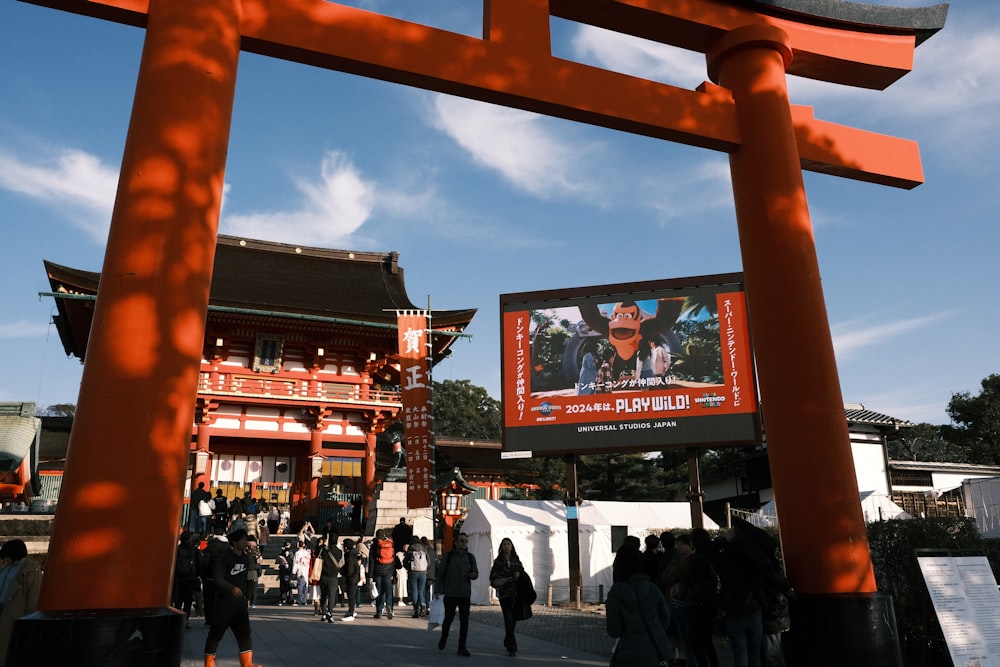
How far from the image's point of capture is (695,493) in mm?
15312

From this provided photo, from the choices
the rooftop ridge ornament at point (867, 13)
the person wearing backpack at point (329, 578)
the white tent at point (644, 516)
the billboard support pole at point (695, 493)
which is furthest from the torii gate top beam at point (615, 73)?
the white tent at point (644, 516)

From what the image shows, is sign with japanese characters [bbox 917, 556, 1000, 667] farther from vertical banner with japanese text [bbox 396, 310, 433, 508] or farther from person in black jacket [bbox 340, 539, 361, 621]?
vertical banner with japanese text [bbox 396, 310, 433, 508]

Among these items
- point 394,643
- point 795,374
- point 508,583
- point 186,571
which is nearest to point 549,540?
point 394,643

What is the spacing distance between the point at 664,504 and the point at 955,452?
2551 centimetres

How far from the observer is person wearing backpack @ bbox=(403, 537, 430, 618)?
13.2m

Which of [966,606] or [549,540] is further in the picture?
[549,540]

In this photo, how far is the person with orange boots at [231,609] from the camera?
6.56 meters

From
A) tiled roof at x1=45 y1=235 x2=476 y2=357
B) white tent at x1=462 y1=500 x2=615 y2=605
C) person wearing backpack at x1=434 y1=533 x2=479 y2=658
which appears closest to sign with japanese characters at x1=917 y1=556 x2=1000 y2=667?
person wearing backpack at x1=434 y1=533 x2=479 y2=658

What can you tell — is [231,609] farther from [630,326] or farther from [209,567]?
[630,326]

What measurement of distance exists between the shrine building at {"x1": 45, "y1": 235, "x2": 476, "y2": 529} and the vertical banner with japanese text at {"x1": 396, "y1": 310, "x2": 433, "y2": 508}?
31.6 feet

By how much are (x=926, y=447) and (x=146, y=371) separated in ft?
149

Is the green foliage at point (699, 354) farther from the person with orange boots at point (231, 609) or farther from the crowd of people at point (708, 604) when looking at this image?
the person with orange boots at point (231, 609)

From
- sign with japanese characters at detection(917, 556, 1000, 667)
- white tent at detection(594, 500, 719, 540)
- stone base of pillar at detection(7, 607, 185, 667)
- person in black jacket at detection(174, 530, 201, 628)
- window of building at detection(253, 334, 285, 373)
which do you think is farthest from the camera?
window of building at detection(253, 334, 285, 373)

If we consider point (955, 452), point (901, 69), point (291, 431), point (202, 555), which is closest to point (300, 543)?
point (202, 555)
